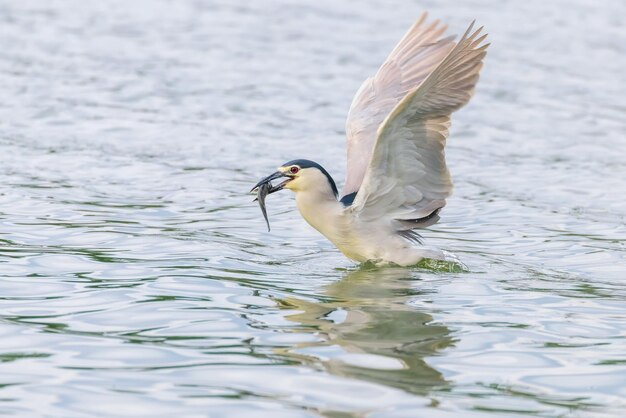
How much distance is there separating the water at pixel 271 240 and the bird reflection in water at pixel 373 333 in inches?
0.8

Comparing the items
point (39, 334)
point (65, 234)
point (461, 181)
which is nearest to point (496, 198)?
point (461, 181)

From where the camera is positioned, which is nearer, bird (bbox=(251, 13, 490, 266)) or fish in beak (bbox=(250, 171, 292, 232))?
bird (bbox=(251, 13, 490, 266))

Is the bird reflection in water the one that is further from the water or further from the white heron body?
the white heron body

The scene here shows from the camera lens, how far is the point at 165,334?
6801 millimetres

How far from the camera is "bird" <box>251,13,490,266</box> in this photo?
8320 millimetres

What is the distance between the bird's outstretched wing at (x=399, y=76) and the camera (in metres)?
9.95

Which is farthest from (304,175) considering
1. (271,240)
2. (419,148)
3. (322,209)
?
(271,240)

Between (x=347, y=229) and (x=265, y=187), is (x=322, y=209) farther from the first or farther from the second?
(x=265, y=187)

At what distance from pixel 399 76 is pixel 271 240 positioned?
5.35 ft

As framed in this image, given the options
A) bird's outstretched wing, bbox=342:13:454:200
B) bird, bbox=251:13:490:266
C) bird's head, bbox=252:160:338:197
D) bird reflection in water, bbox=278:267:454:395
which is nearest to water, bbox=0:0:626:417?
bird reflection in water, bbox=278:267:454:395

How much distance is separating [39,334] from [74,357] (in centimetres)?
50

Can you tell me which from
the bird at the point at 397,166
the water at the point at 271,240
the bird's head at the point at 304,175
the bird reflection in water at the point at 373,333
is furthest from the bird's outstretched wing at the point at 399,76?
the bird reflection in water at the point at 373,333

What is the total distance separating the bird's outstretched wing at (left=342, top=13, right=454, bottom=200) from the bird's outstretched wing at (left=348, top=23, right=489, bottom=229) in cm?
98

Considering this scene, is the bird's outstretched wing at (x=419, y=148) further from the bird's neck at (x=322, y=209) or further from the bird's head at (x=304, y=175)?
the bird's head at (x=304, y=175)
